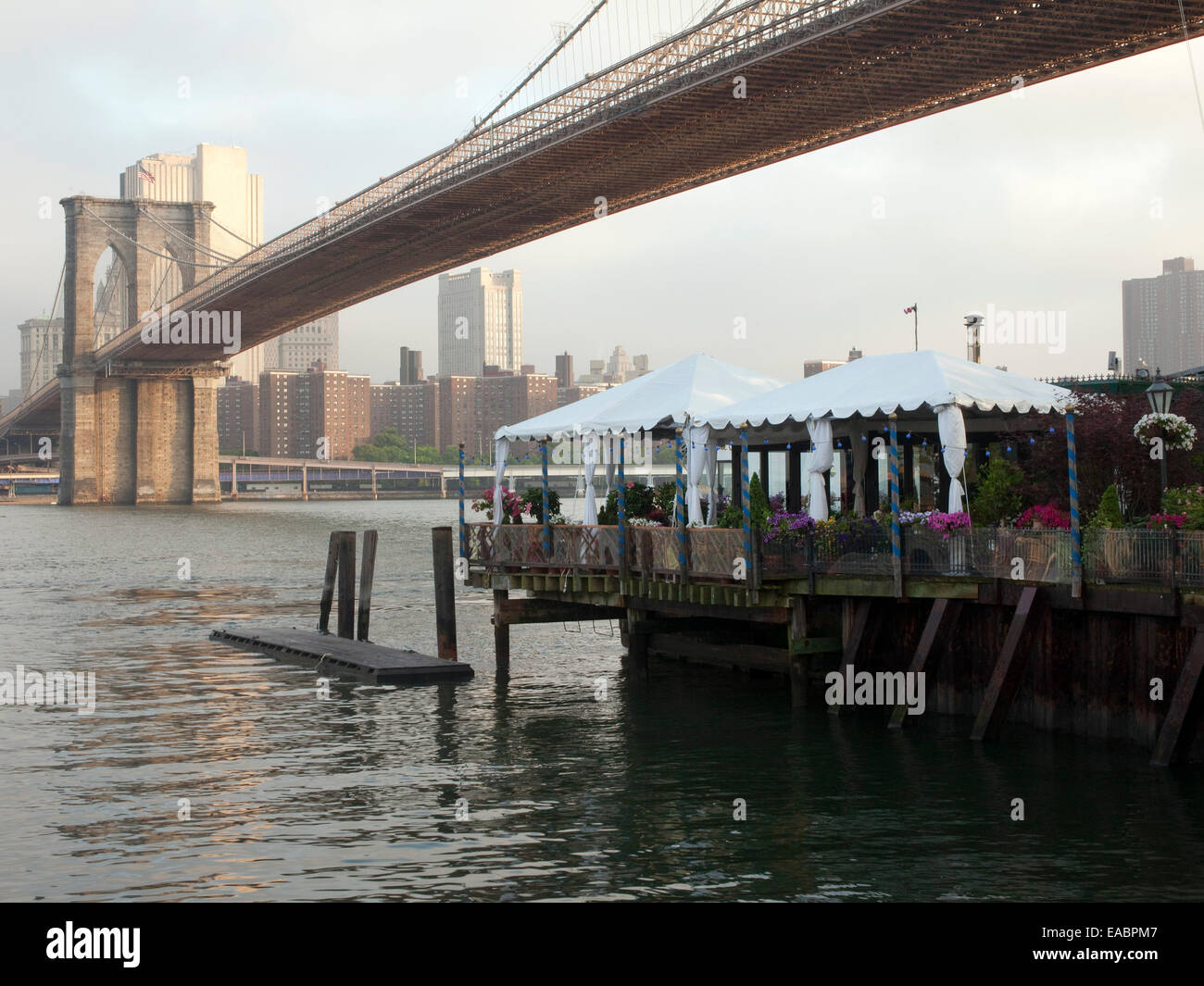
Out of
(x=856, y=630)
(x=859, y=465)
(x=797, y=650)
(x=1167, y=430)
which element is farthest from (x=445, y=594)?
(x=1167, y=430)

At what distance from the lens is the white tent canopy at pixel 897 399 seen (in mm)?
16906

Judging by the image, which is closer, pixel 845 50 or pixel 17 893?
pixel 17 893

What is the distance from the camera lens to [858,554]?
16859 mm

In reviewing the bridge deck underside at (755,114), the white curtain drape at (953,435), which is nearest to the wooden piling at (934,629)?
the white curtain drape at (953,435)

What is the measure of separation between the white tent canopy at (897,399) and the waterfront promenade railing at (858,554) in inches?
48.8

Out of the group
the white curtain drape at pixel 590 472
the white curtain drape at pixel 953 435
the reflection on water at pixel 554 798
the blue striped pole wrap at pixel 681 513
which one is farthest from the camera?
the white curtain drape at pixel 590 472

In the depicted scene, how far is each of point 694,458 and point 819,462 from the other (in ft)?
7.32

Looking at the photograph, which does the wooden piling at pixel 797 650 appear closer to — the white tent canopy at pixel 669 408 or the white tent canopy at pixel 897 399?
the white tent canopy at pixel 897 399

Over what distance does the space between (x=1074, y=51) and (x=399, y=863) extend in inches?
1388

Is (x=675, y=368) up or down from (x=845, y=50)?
down

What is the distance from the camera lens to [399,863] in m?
11.8

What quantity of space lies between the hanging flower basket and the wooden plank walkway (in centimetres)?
1090
